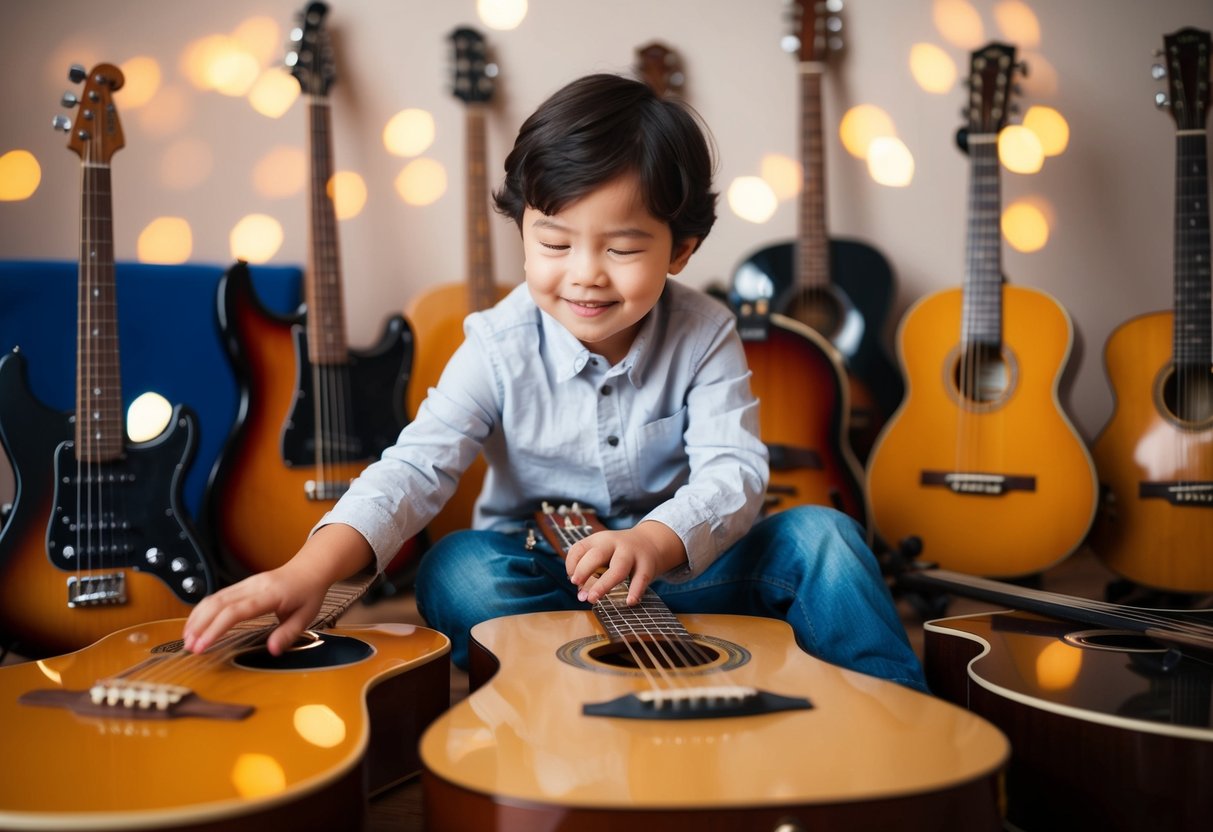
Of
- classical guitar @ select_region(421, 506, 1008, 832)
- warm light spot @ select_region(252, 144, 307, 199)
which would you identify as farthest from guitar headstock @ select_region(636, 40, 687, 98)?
classical guitar @ select_region(421, 506, 1008, 832)

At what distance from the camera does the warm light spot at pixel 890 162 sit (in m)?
2.31

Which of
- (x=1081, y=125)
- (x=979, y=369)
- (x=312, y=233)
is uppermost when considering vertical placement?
(x=1081, y=125)

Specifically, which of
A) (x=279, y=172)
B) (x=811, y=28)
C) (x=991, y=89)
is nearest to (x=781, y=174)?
(x=811, y=28)

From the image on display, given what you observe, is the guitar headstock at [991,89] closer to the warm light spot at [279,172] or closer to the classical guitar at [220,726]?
the warm light spot at [279,172]

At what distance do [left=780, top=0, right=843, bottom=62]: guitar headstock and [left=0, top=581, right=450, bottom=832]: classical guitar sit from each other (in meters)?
1.69

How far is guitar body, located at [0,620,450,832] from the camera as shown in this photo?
25.5 inches

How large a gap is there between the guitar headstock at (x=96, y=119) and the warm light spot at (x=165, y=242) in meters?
0.70

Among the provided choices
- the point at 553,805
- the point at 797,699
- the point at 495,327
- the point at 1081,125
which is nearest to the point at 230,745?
the point at 553,805

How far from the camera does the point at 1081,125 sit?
224cm

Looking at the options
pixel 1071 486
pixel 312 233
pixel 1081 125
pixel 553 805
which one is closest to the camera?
pixel 553 805

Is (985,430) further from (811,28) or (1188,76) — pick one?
(811,28)

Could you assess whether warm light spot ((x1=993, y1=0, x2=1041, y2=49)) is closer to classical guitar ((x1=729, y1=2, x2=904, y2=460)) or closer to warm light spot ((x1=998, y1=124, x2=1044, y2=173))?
warm light spot ((x1=998, y1=124, x2=1044, y2=173))

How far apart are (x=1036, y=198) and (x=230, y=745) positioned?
6.98 feet

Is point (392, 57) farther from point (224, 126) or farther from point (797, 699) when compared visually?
point (797, 699)
